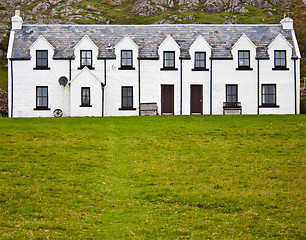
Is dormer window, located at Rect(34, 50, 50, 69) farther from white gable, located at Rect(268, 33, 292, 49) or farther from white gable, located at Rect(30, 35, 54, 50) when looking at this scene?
white gable, located at Rect(268, 33, 292, 49)

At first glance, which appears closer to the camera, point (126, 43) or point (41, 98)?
point (41, 98)

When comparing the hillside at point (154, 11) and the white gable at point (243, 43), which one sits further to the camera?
Answer: the hillside at point (154, 11)

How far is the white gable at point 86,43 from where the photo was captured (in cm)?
4316

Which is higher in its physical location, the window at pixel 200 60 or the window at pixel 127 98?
the window at pixel 200 60

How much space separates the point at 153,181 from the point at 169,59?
27400mm

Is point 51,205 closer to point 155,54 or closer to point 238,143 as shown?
point 238,143

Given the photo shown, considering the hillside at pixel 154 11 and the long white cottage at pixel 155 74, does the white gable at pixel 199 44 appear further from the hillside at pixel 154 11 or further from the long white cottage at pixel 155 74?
the hillside at pixel 154 11

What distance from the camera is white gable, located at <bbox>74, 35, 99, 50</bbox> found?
4316 cm

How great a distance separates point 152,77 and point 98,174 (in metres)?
25.6

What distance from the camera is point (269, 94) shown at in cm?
4394

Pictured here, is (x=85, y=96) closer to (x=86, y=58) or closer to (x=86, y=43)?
(x=86, y=58)

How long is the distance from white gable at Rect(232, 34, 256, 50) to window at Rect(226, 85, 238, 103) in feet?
13.0

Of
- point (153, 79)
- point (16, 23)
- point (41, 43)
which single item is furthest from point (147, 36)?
point (16, 23)

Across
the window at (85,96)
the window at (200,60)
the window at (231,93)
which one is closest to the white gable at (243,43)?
the window at (200,60)
